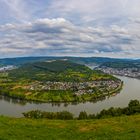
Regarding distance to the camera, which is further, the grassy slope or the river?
the river

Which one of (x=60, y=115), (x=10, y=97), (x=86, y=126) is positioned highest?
(x=86, y=126)

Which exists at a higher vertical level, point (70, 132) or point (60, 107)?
point (70, 132)

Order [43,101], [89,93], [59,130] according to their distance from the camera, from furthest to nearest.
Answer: [89,93] < [43,101] < [59,130]

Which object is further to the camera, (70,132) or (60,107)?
(60,107)

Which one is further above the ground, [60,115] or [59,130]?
[59,130]

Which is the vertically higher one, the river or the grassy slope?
the grassy slope

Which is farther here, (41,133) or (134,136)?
(41,133)

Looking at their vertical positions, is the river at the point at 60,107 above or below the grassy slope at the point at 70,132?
below

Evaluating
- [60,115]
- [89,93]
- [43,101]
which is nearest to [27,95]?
[43,101]

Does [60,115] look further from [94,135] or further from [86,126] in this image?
[94,135]

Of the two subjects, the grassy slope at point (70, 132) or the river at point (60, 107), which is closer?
the grassy slope at point (70, 132)

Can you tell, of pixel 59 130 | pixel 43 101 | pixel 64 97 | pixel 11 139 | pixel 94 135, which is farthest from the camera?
pixel 64 97
